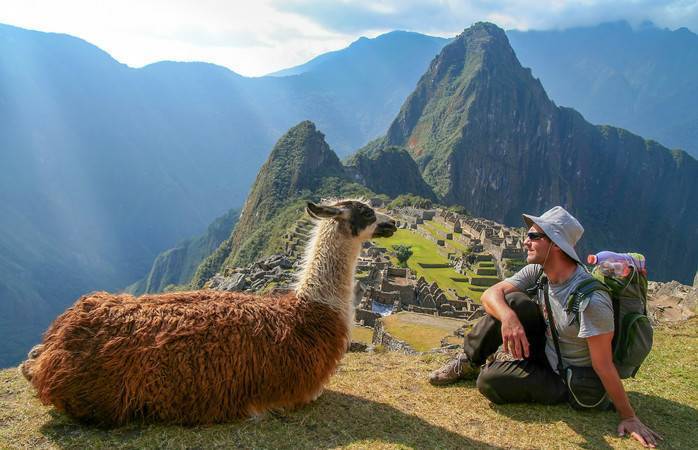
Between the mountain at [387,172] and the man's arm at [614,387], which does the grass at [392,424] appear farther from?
the mountain at [387,172]

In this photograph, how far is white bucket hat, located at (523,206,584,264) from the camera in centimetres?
323

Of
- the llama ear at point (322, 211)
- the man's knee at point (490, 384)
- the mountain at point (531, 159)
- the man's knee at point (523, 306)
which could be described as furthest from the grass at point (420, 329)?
the mountain at point (531, 159)

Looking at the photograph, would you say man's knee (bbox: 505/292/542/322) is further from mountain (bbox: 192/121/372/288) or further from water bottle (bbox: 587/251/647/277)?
mountain (bbox: 192/121/372/288)

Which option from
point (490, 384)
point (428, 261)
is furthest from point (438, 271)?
point (490, 384)

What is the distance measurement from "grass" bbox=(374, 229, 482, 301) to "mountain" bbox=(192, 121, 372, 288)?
26764 millimetres

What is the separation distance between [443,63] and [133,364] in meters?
179

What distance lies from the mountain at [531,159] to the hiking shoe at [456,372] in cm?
12823

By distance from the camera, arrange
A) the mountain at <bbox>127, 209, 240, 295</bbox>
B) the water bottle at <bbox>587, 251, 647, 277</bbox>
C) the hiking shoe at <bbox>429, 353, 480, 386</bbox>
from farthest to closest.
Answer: the mountain at <bbox>127, 209, 240, 295</bbox>
the hiking shoe at <bbox>429, 353, 480, 386</bbox>
the water bottle at <bbox>587, 251, 647, 277</bbox>

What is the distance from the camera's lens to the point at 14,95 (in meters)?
159

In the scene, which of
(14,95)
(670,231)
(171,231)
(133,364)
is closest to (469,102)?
(670,231)

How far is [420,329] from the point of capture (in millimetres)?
16188

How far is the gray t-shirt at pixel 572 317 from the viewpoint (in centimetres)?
313

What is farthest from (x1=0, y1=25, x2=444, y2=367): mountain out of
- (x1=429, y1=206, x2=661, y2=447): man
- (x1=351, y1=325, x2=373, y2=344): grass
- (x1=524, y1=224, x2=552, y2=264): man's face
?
(x1=524, y1=224, x2=552, y2=264): man's face

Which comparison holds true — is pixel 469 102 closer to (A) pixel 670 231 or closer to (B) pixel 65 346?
(A) pixel 670 231
